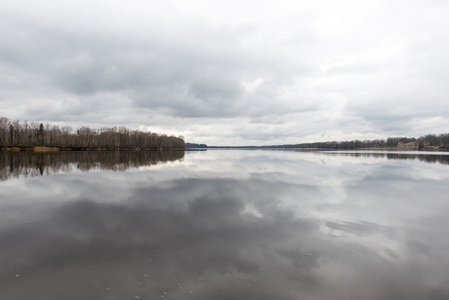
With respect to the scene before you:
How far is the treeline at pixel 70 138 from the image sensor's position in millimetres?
102250

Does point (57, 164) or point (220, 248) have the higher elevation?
point (57, 164)

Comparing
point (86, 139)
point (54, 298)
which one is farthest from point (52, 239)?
point (86, 139)

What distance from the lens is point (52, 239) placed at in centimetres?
837

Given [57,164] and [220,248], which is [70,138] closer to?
[57,164]

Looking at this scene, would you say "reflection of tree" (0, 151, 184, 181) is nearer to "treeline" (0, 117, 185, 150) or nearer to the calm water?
the calm water

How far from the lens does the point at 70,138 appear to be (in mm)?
124688

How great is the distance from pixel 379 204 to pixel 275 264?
1103 cm

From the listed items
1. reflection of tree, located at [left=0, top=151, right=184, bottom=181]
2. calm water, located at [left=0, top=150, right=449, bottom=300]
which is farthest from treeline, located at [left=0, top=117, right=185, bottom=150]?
calm water, located at [left=0, top=150, right=449, bottom=300]

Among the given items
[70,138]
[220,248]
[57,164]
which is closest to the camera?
[220,248]

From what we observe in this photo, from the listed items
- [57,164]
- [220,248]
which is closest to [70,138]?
[57,164]

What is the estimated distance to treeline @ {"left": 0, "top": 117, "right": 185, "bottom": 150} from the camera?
102250 mm

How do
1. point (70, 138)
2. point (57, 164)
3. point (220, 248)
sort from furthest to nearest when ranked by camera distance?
point (70, 138), point (57, 164), point (220, 248)

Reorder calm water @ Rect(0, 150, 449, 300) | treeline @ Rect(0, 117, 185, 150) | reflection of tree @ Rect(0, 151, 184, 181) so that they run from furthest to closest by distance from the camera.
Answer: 1. treeline @ Rect(0, 117, 185, 150)
2. reflection of tree @ Rect(0, 151, 184, 181)
3. calm water @ Rect(0, 150, 449, 300)

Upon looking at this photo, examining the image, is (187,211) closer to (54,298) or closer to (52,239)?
(52,239)
